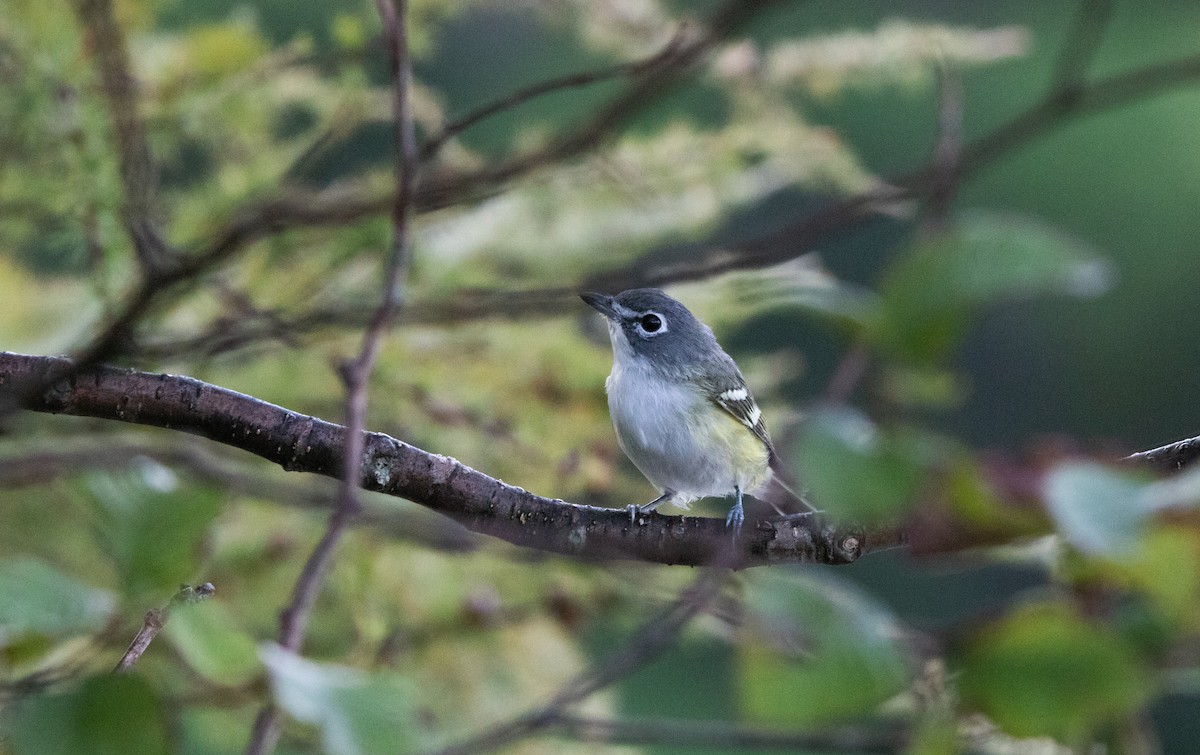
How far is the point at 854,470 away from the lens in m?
0.29

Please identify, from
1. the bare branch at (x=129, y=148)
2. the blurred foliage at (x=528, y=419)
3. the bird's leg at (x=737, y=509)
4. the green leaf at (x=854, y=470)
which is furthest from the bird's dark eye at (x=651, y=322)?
the green leaf at (x=854, y=470)

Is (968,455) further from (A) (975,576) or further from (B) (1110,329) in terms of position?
(B) (1110,329)

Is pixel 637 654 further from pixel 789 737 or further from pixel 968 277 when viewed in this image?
pixel 968 277

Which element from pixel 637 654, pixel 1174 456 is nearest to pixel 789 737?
pixel 637 654

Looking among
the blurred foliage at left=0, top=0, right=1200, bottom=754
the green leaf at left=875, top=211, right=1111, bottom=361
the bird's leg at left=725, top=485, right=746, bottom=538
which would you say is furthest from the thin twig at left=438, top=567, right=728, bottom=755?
the bird's leg at left=725, top=485, right=746, bottom=538

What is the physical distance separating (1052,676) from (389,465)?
2.34 ft

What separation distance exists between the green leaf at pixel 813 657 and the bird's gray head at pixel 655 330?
1.46 meters

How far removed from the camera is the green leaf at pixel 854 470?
0.29 m

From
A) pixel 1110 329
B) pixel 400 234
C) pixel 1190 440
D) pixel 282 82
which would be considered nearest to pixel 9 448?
pixel 282 82

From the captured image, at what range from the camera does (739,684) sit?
0.30m

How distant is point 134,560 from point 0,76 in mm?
1393

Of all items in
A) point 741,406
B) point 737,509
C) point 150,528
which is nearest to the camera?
point 150,528

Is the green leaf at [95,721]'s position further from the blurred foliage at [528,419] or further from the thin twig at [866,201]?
the thin twig at [866,201]

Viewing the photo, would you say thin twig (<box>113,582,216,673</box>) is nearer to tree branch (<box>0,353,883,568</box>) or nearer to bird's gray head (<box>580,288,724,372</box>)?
tree branch (<box>0,353,883,568</box>)
